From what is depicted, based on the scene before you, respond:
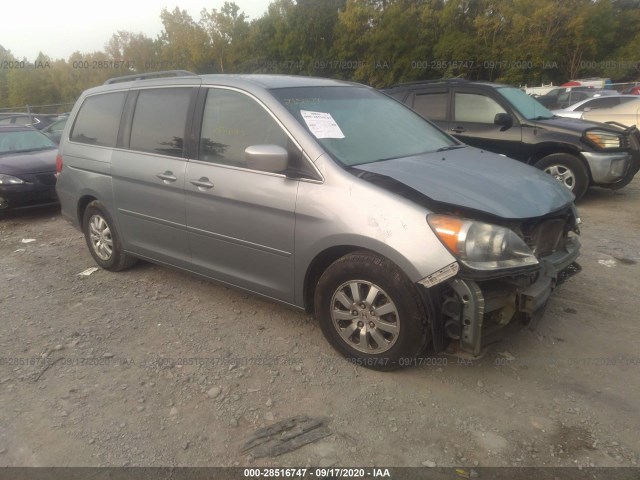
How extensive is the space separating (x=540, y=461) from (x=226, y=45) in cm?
4382

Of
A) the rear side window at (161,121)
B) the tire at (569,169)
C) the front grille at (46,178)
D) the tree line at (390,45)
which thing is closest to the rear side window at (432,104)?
the tire at (569,169)

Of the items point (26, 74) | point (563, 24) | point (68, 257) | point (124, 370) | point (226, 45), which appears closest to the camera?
point (124, 370)

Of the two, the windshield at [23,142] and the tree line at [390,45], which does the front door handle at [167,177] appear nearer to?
the windshield at [23,142]

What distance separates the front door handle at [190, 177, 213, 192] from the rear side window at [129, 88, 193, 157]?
351 millimetres

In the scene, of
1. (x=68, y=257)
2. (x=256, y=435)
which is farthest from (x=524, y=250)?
(x=68, y=257)

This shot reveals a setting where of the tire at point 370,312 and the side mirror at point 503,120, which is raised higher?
the side mirror at point 503,120

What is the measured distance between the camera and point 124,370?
3.25m

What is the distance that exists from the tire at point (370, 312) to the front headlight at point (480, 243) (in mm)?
328

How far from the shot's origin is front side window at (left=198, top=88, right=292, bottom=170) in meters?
3.37

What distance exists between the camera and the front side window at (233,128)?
Answer: 3.37m

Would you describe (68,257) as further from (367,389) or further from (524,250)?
(524,250)

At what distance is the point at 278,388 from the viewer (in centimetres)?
302

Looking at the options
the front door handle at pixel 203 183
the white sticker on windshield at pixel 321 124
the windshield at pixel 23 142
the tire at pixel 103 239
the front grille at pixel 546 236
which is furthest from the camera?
the windshield at pixel 23 142

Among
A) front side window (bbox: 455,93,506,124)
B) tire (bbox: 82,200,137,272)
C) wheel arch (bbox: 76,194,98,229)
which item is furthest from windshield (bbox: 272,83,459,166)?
front side window (bbox: 455,93,506,124)
